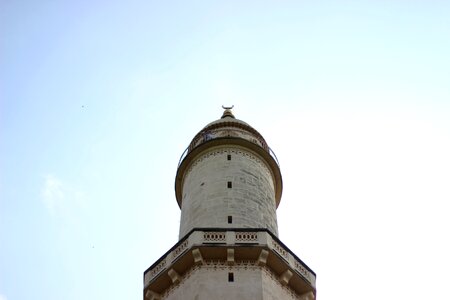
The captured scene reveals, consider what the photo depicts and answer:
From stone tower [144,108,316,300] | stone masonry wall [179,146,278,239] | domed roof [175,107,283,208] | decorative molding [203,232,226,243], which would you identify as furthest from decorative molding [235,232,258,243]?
domed roof [175,107,283,208]

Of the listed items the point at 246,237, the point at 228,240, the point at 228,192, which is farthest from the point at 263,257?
the point at 228,192

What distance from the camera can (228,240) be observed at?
28953 mm

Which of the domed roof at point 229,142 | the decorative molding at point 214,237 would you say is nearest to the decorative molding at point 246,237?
the decorative molding at point 214,237

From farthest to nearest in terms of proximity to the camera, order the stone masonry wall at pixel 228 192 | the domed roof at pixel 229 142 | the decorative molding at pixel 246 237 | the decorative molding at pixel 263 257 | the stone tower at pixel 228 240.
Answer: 1. the domed roof at pixel 229 142
2. the stone masonry wall at pixel 228 192
3. the decorative molding at pixel 246 237
4. the decorative molding at pixel 263 257
5. the stone tower at pixel 228 240

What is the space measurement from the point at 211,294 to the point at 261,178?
30.1ft

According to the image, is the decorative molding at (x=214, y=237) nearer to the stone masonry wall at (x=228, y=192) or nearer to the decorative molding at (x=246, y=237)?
the decorative molding at (x=246, y=237)

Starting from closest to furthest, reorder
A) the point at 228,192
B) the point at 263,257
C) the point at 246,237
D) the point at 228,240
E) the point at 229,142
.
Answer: the point at 263,257
the point at 228,240
the point at 246,237
the point at 228,192
the point at 229,142

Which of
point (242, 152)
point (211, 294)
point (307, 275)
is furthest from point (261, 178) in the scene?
point (211, 294)

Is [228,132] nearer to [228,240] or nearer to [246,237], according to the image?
[246,237]

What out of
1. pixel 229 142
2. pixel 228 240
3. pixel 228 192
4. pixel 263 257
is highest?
pixel 229 142

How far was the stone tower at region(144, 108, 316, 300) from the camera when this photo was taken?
93.0ft

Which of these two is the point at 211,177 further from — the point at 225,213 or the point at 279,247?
the point at 279,247

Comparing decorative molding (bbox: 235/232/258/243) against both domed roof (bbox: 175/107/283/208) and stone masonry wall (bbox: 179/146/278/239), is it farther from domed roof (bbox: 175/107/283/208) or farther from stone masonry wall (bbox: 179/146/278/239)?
domed roof (bbox: 175/107/283/208)

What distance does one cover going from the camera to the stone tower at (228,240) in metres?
28.4
